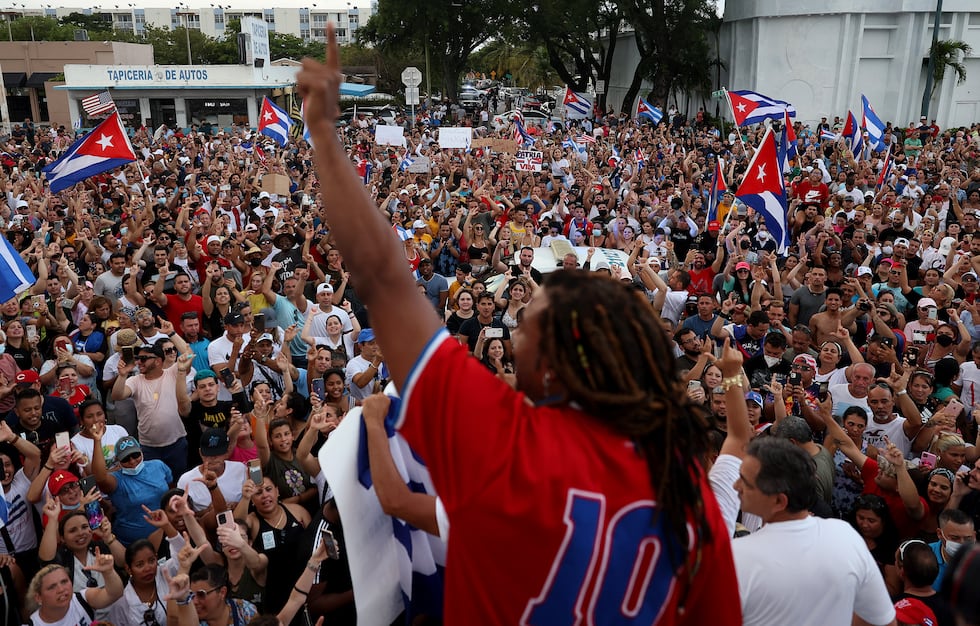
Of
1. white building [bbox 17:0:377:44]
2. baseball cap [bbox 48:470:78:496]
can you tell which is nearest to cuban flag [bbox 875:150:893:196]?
baseball cap [bbox 48:470:78:496]

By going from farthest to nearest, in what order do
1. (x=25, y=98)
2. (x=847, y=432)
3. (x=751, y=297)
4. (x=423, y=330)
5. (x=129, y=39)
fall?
(x=129, y=39) < (x=25, y=98) < (x=751, y=297) < (x=847, y=432) < (x=423, y=330)

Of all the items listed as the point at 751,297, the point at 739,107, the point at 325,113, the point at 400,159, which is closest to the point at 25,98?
the point at 400,159

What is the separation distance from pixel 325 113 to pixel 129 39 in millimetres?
89568

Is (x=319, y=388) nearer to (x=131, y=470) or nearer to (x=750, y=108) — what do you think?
(x=131, y=470)

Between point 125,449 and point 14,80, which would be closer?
point 125,449

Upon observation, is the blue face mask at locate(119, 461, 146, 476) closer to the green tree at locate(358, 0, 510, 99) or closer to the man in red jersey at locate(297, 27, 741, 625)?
the man in red jersey at locate(297, 27, 741, 625)

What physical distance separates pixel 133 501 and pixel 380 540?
4019 mm

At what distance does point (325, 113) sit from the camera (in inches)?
62.1

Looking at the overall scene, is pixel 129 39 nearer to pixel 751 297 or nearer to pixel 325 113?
pixel 751 297

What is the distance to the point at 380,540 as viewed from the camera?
227 centimetres

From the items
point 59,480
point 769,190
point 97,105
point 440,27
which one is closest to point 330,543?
point 59,480

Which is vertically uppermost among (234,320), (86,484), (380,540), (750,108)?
(750,108)

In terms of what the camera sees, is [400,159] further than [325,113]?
Yes

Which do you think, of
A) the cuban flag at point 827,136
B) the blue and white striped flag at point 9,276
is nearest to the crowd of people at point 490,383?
the blue and white striped flag at point 9,276
